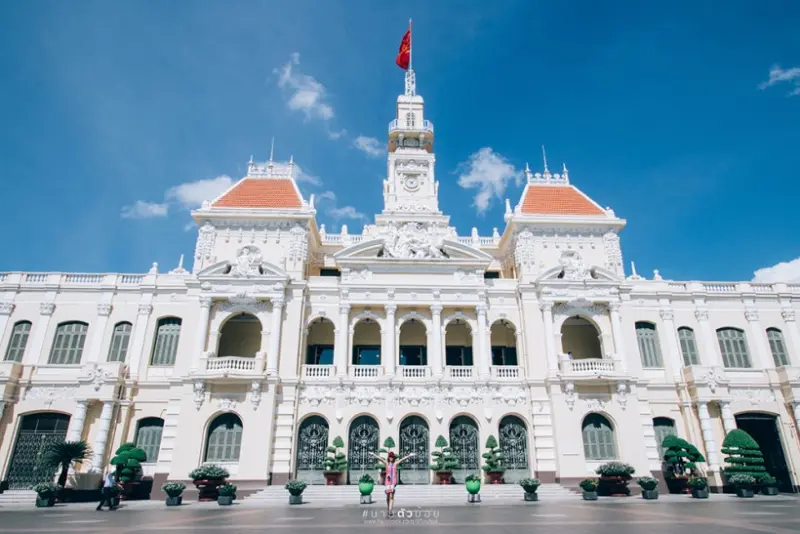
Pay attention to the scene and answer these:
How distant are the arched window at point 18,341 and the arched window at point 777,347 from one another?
4654cm

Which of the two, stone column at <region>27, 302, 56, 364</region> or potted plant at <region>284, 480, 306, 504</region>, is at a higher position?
stone column at <region>27, 302, 56, 364</region>

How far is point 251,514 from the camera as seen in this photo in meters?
16.6

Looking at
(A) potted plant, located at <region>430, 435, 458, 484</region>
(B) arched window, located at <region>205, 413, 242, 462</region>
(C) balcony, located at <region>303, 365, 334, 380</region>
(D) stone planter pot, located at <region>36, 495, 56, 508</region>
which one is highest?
(C) balcony, located at <region>303, 365, 334, 380</region>

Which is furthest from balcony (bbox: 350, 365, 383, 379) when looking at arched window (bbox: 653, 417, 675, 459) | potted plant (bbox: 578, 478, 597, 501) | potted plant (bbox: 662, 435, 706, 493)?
arched window (bbox: 653, 417, 675, 459)

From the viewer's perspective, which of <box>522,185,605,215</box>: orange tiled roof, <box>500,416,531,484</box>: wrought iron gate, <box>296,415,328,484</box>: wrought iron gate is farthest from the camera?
<box>522,185,605,215</box>: orange tiled roof

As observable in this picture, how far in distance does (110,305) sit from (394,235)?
18.3 m

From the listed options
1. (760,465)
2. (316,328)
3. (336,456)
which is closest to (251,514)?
(336,456)

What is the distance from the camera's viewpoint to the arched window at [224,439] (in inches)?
1017

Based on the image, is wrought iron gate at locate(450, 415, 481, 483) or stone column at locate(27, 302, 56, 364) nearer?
wrought iron gate at locate(450, 415, 481, 483)

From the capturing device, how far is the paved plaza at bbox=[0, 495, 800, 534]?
12.2 m

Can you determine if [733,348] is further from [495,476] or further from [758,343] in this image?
[495,476]

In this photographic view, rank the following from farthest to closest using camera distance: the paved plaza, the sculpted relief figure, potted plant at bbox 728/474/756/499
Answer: the sculpted relief figure → potted plant at bbox 728/474/756/499 → the paved plaza

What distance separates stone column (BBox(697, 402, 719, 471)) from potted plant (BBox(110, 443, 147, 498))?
Answer: 31170 mm

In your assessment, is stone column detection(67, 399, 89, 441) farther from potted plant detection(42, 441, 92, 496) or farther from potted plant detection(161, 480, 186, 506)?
potted plant detection(161, 480, 186, 506)
